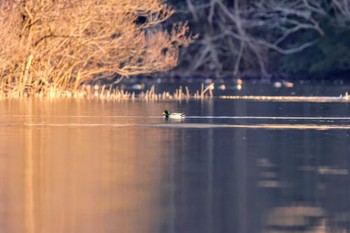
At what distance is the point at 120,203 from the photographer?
10.2 m

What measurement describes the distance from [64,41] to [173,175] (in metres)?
21.2

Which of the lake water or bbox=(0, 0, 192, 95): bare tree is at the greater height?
bbox=(0, 0, 192, 95): bare tree

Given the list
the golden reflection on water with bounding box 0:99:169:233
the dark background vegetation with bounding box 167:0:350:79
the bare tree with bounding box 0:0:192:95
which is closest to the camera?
the golden reflection on water with bounding box 0:99:169:233

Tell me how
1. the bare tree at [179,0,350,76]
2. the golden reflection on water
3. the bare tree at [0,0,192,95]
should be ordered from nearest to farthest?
the golden reflection on water → the bare tree at [0,0,192,95] → the bare tree at [179,0,350,76]

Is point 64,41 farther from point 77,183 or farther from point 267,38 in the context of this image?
point 267,38

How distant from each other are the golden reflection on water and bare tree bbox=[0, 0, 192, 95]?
14.6 m

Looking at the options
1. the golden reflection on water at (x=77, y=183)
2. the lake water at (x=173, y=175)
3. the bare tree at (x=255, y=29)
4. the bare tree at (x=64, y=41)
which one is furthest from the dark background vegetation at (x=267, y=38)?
the golden reflection on water at (x=77, y=183)

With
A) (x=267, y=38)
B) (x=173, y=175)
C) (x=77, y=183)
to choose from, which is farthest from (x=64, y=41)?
(x=267, y=38)

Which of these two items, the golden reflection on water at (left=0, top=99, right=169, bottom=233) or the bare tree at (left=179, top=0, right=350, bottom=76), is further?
the bare tree at (left=179, top=0, right=350, bottom=76)

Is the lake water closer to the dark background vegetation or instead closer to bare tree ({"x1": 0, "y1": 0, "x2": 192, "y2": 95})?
bare tree ({"x1": 0, "y1": 0, "x2": 192, "y2": 95})

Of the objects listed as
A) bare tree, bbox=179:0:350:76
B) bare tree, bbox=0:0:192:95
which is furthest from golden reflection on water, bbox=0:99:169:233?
bare tree, bbox=179:0:350:76

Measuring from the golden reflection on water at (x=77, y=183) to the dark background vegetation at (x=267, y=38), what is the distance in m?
35.2

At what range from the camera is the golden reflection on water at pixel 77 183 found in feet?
30.3

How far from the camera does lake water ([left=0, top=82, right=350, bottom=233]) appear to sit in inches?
367
